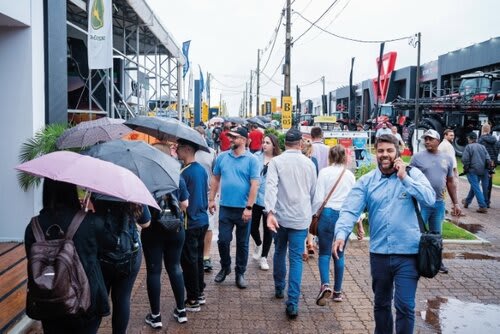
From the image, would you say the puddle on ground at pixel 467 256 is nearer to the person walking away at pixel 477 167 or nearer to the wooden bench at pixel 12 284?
the person walking away at pixel 477 167

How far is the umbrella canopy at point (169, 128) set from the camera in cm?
539

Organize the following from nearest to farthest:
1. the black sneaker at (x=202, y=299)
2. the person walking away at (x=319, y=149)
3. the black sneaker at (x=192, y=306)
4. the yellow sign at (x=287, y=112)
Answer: the black sneaker at (x=192, y=306)
the black sneaker at (x=202, y=299)
the person walking away at (x=319, y=149)
the yellow sign at (x=287, y=112)

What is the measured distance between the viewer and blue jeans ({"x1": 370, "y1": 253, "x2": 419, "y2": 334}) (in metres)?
4.11

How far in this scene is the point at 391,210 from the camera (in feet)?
A: 13.9

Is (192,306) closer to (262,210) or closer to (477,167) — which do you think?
(262,210)

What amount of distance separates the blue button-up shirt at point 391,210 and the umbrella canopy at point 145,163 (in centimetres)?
146

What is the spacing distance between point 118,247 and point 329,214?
120 inches

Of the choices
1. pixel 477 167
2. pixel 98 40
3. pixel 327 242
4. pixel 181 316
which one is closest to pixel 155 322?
pixel 181 316

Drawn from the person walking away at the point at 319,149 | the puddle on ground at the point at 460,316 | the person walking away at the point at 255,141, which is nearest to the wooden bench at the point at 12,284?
the puddle on ground at the point at 460,316

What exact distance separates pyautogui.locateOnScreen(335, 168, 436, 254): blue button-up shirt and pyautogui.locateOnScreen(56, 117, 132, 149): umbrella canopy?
294 centimetres

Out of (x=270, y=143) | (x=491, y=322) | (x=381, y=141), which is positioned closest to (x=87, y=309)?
(x=381, y=141)

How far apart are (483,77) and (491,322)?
23277mm

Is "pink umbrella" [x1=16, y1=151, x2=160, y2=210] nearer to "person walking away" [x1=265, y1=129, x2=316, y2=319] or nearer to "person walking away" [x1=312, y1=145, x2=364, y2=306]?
"person walking away" [x1=265, y1=129, x2=316, y2=319]

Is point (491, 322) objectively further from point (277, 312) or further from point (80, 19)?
point (80, 19)
